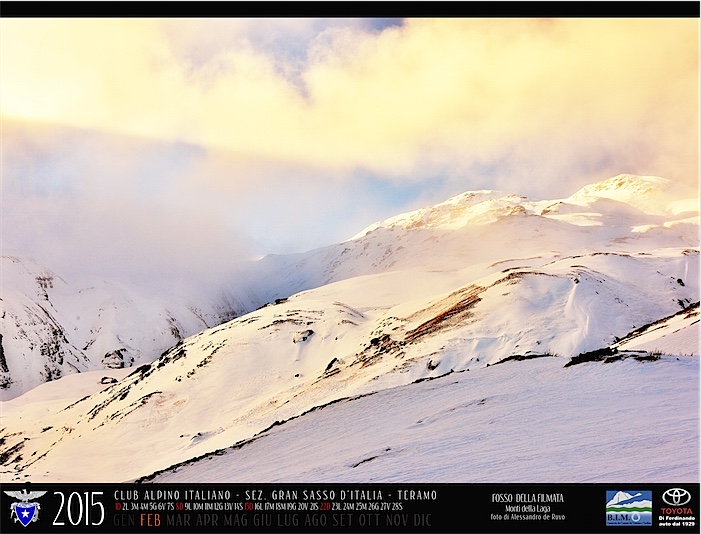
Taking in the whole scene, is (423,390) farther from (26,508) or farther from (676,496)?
(26,508)

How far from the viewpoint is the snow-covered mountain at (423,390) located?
6.82 meters

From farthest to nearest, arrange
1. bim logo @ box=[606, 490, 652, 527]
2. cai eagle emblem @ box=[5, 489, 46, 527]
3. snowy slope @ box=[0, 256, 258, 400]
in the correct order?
snowy slope @ box=[0, 256, 258, 400] → cai eagle emblem @ box=[5, 489, 46, 527] → bim logo @ box=[606, 490, 652, 527]

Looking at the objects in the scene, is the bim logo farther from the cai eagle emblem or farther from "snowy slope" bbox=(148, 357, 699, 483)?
the cai eagle emblem

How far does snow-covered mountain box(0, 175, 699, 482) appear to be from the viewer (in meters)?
6.82

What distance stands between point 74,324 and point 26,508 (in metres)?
136

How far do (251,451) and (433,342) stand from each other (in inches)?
434

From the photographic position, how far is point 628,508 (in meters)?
6.46

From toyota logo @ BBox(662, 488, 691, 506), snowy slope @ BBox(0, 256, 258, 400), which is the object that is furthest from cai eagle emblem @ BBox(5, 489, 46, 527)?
snowy slope @ BBox(0, 256, 258, 400)

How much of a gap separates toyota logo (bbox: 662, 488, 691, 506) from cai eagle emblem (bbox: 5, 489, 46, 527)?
7.67 m

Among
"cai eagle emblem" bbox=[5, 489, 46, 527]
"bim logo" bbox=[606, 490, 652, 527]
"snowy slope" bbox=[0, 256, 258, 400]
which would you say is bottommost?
"snowy slope" bbox=[0, 256, 258, 400]

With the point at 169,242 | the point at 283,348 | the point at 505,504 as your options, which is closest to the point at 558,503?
the point at 505,504

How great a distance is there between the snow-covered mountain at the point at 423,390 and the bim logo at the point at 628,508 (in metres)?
0.31

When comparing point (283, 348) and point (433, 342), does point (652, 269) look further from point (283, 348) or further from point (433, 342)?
point (283, 348)

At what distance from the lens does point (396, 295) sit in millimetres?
43438
